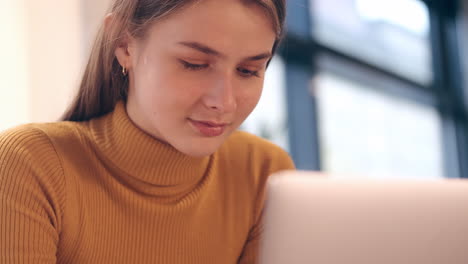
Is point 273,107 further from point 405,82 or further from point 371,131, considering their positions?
point 405,82

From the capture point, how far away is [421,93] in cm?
313

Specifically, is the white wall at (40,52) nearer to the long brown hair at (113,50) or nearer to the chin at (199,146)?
the long brown hair at (113,50)

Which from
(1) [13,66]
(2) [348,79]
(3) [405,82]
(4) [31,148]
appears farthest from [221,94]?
(3) [405,82]

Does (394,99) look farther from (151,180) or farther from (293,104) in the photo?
(151,180)

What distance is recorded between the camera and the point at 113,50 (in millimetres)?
910

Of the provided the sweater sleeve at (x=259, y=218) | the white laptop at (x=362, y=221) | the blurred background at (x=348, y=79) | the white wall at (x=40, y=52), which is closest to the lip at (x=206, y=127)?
the sweater sleeve at (x=259, y=218)

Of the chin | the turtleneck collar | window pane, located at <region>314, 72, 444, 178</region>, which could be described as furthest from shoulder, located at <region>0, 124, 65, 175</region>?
window pane, located at <region>314, 72, 444, 178</region>

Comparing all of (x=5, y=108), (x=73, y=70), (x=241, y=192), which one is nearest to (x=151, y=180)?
(x=241, y=192)

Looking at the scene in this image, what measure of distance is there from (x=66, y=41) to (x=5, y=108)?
17.7 inches

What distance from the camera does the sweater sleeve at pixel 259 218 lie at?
1.02 metres

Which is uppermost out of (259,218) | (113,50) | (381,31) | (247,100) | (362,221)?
(381,31)

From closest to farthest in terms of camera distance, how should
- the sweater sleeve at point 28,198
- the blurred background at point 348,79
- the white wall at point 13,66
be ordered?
the sweater sleeve at point 28,198, the white wall at point 13,66, the blurred background at point 348,79

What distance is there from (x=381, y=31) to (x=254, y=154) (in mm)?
2096

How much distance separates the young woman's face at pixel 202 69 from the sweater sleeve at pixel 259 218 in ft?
0.78
